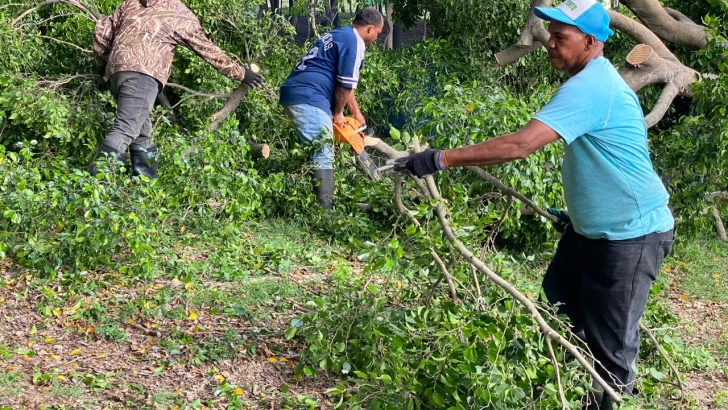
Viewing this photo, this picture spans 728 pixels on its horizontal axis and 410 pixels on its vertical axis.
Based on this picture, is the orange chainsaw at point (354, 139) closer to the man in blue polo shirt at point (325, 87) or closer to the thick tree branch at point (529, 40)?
the man in blue polo shirt at point (325, 87)

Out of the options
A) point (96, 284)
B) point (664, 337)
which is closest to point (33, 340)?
point (96, 284)

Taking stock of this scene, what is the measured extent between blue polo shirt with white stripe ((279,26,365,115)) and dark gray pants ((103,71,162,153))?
1.08 metres

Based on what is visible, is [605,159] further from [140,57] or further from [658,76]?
[658,76]

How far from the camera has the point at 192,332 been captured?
4.66 m

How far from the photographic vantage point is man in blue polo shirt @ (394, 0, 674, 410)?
3176 millimetres

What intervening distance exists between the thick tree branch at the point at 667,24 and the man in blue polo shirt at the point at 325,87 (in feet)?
9.86

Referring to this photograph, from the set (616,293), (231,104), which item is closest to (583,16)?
(616,293)

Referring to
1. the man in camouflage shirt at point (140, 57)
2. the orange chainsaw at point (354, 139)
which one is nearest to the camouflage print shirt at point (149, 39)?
the man in camouflage shirt at point (140, 57)

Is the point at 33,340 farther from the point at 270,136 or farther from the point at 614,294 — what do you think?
the point at 270,136

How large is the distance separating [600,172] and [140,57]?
431cm

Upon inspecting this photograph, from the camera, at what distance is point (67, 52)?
7652 millimetres

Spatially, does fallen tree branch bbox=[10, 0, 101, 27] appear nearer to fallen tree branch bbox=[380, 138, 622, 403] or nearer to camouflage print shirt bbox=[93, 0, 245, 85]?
camouflage print shirt bbox=[93, 0, 245, 85]

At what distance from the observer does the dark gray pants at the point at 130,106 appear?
6.46 metres

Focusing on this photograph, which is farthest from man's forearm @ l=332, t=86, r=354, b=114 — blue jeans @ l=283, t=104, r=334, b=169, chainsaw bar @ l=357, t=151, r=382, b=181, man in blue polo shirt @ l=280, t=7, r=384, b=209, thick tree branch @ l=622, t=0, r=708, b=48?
thick tree branch @ l=622, t=0, r=708, b=48
